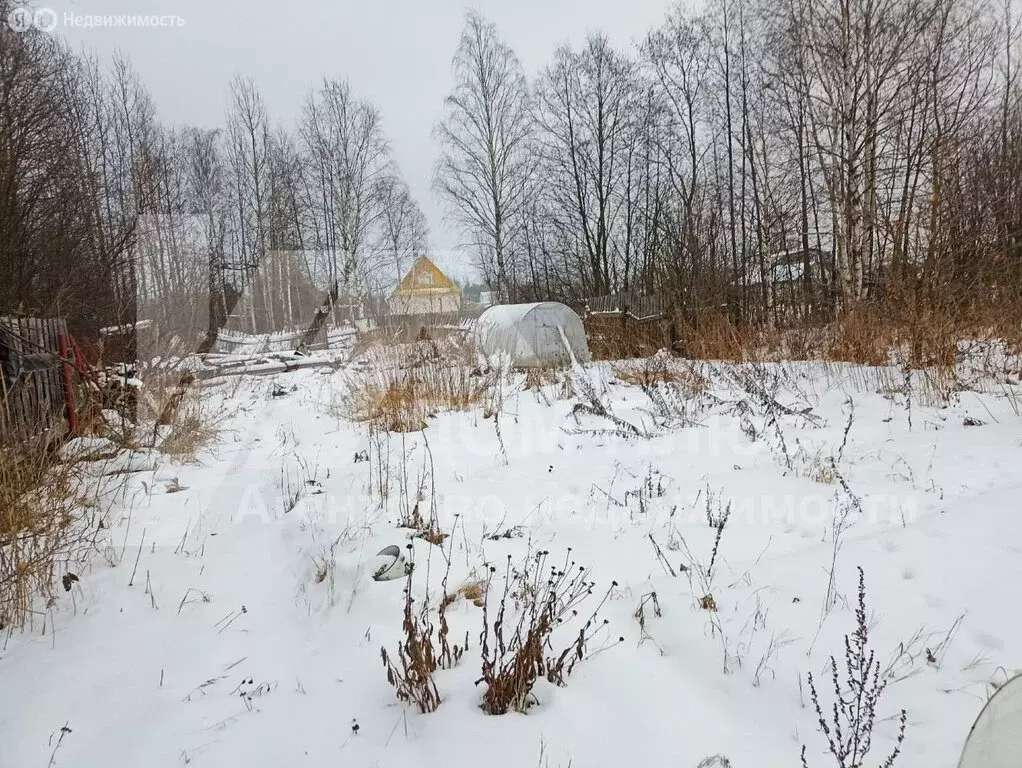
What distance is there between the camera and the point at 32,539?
7.55 ft

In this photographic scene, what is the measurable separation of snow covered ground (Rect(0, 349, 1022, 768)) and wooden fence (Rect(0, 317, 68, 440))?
0.96 m

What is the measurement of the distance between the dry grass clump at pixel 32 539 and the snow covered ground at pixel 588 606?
11 cm

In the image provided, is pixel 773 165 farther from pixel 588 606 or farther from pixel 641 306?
pixel 588 606

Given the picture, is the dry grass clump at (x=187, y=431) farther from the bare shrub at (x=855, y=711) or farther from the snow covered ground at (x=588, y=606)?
the bare shrub at (x=855, y=711)

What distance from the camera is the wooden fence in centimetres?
363

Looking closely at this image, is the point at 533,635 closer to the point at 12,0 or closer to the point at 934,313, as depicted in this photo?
the point at 934,313

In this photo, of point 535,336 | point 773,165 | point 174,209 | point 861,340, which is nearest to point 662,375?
point 861,340

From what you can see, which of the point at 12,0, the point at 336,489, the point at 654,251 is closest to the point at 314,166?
the point at 12,0

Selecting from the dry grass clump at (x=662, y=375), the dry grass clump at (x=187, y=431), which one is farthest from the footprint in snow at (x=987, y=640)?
the dry grass clump at (x=187, y=431)

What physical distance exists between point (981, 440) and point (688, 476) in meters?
1.98

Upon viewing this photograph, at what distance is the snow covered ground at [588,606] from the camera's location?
141cm

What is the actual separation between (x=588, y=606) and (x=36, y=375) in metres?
4.64

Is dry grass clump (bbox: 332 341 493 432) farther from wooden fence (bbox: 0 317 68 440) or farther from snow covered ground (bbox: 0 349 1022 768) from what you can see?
wooden fence (bbox: 0 317 68 440)

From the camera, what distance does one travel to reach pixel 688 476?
3.49m
